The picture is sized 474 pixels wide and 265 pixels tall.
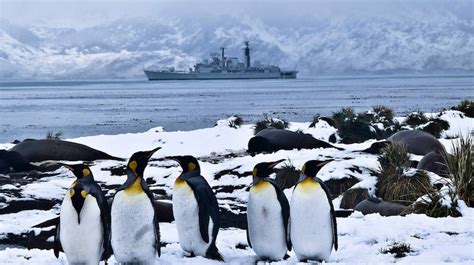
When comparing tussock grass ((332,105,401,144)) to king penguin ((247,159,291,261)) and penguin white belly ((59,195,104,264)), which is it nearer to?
king penguin ((247,159,291,261))

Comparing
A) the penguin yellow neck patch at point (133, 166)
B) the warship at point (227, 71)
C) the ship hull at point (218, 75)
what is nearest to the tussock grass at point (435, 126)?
the penguin yellow neck patch at point (133, 166)

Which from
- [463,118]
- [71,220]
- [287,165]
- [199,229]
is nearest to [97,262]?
[71,220]

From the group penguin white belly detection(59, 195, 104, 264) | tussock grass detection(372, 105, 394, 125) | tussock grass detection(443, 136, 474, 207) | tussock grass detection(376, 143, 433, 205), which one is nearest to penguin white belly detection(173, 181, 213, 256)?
penguin white belly detection(59, 195, 104, 264)

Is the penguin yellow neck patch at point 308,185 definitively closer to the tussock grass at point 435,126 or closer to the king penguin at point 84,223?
the king penguin at point 84,223

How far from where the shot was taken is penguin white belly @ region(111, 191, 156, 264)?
565 centimetres

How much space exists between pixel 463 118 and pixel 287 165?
349 inches

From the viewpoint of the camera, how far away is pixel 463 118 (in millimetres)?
18781

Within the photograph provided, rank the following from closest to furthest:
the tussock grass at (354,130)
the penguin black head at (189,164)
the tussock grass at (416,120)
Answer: the penguin black head at (189,164) → the tussock grass at (354,130) → the tussock grass at (416,120)

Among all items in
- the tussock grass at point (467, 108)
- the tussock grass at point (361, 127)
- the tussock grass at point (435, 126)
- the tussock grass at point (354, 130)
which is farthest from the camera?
the tussock grass at point (467, 108)

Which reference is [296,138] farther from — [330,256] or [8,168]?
[330,256]

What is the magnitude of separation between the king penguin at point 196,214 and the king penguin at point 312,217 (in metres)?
0.68

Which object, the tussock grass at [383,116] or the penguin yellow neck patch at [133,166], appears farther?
the tussock grass at [383,116]

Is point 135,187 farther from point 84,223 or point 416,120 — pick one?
point 416,120

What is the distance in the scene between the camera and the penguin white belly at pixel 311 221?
19.3ft
